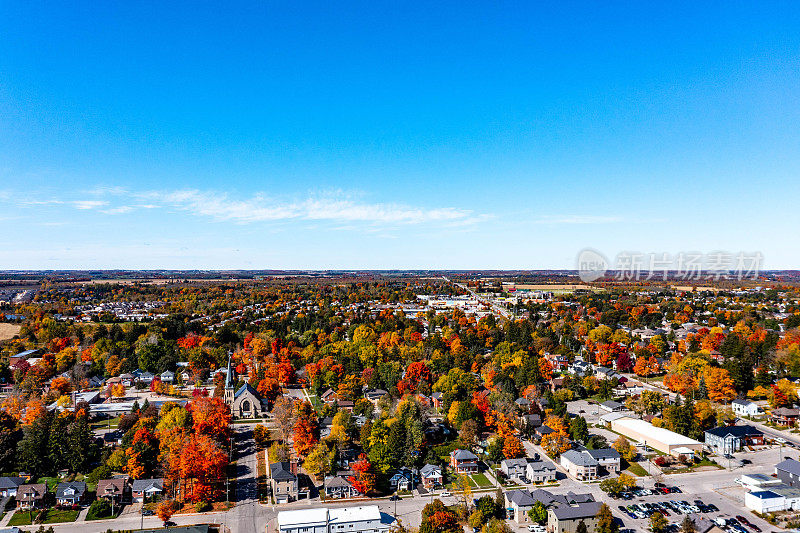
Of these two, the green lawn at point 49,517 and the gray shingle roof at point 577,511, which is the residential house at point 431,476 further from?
the green lawn at point 49,517

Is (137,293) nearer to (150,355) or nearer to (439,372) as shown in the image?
(150,355)

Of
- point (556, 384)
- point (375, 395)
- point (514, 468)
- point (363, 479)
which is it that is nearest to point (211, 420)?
point (363, 479)

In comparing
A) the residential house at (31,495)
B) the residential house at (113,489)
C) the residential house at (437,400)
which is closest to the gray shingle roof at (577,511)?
the residential house at (437,400)

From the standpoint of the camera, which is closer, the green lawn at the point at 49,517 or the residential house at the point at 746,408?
the green lawn at the point at 49,517

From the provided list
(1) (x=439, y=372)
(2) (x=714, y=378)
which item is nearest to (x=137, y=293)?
(1) (x=439, y=372)

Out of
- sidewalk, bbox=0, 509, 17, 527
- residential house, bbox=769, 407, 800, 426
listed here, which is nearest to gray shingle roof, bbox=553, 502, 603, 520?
residential house, bbox=769, 407, 800, 426

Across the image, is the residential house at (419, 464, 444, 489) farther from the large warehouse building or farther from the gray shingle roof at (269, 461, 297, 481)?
the large warehouse building

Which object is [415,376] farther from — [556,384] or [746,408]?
[746,408]
